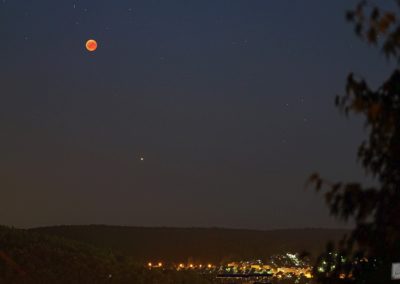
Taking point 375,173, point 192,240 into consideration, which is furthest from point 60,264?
point 192,240

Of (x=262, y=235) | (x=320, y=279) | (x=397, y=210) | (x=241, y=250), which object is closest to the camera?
(x=397, y=210)

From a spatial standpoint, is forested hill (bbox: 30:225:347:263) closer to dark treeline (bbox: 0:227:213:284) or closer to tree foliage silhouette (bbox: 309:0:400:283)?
dark treeline (bbox: 0:227:213:284)

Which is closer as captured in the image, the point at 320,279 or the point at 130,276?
the point at 320,279

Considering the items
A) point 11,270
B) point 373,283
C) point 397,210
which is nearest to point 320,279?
point 373,283

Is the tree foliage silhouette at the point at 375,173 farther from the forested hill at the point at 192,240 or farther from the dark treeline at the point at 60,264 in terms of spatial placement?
the forested hill at the point at 192,240

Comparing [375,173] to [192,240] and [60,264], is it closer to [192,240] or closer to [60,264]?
[60,264]

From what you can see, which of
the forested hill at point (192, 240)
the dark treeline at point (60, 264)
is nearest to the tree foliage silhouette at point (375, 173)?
the dark treeline at point (60, 264)

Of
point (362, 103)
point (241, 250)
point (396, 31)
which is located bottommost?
point (362, 103)

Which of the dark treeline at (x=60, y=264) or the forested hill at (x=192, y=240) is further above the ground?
the forested hill at (x=192, y=240)

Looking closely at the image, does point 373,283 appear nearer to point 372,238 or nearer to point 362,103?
point 372,238
